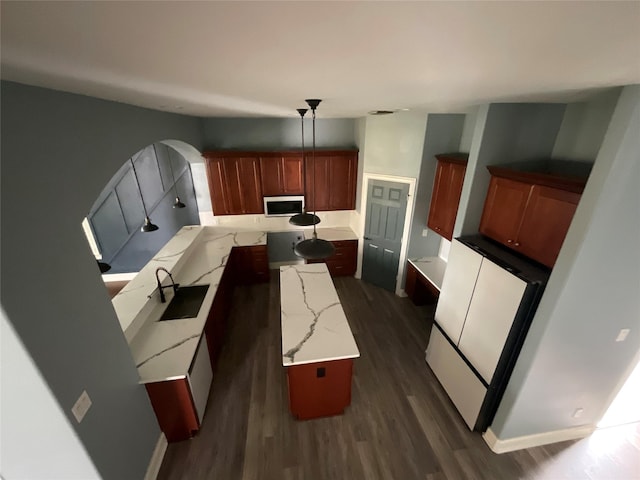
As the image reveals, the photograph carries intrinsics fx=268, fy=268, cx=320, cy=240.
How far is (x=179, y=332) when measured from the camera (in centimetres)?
258

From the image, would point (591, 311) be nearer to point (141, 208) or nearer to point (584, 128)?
point (584, 128)

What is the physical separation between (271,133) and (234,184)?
107 centimetres

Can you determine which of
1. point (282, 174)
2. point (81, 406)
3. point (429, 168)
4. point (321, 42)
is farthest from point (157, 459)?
point (429, 168)

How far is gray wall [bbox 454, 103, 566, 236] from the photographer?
2.26 m

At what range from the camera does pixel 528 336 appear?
1.99 m

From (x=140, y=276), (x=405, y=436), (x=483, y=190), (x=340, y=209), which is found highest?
(x=483, y=190)

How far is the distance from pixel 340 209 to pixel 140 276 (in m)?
3.14

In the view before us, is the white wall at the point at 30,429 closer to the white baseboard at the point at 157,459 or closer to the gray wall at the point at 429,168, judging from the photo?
the white baseboard at the point at 157,459

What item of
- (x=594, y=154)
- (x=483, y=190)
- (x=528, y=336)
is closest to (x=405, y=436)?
(x=528, y=336)

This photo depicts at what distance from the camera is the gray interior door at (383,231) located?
3904 millimetres

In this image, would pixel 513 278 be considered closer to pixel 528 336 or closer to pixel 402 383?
pixel 528 336

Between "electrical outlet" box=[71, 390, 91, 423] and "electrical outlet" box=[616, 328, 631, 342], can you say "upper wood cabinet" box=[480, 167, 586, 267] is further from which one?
"electrical outlet" box=[71, 390, 91, 423]

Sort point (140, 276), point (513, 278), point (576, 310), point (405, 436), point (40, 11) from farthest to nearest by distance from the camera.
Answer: point (140, 276) → point (405, 436) → point (513, 278) → point (576, 310) → point (40, 11)

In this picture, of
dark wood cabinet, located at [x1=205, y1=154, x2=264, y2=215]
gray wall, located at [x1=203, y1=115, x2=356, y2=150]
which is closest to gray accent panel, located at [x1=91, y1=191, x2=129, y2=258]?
dark wood cabinet, located at [x1=205, y1=154, x2=264, y2=215]
